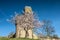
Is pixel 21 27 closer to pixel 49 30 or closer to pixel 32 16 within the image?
pixel 32 16

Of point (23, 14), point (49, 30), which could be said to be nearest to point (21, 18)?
point (23, 14)

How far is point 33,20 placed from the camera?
52.2 meters

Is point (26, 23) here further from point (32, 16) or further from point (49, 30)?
point (49, 30)

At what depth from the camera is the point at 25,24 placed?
169ft

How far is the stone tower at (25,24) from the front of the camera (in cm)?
4997

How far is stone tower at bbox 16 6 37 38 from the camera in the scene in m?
50.0

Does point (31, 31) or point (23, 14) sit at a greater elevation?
point (23, 14)

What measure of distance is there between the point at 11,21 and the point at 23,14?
3.27 metres

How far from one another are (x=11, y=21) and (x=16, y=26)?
71.7 inches

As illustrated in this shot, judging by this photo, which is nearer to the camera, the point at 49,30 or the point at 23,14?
the point at 23,14

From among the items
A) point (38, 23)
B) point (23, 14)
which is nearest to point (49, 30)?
point (38, 23)

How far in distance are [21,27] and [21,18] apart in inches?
93.0

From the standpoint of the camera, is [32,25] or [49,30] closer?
[32,25]

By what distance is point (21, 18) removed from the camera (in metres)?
51.9
